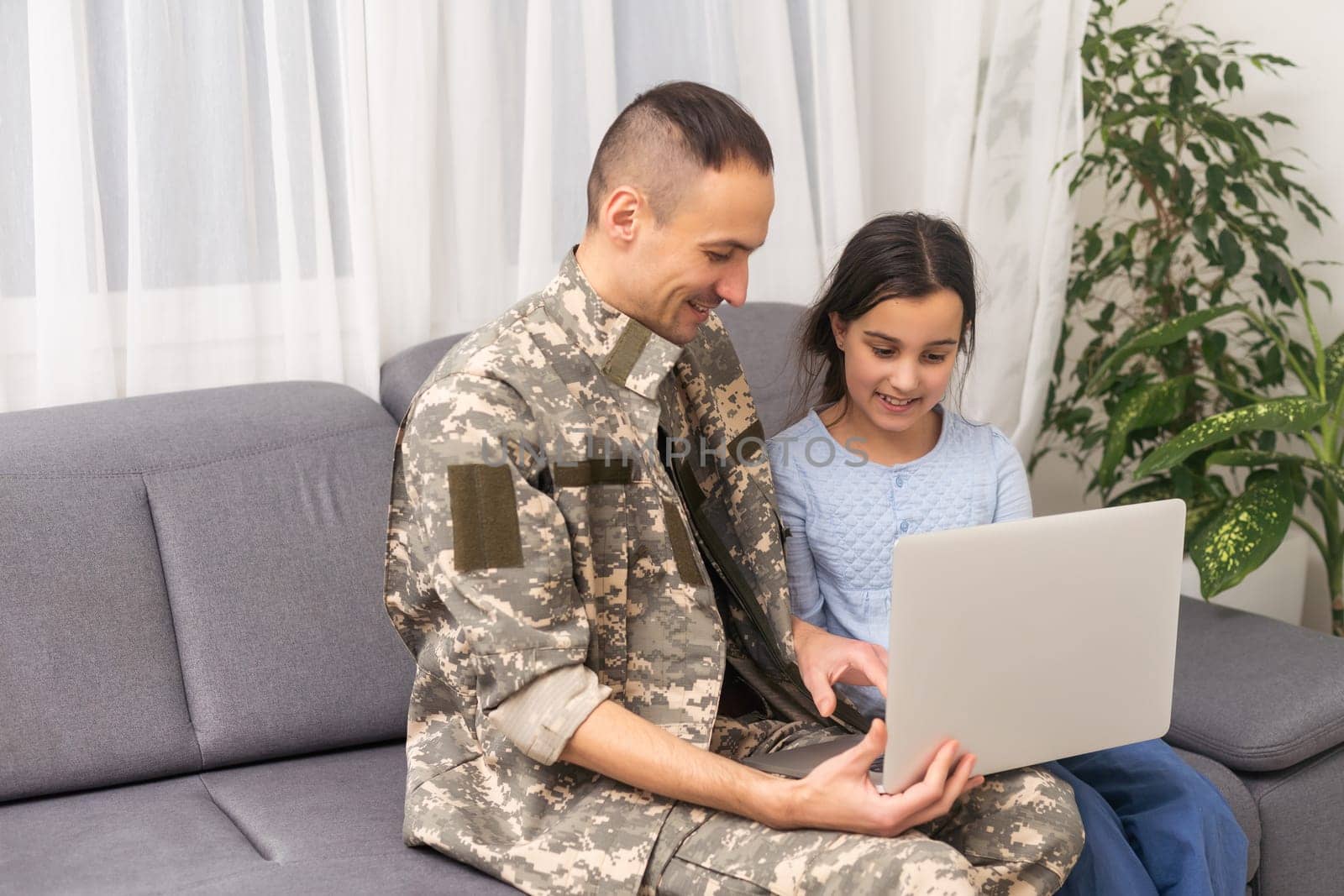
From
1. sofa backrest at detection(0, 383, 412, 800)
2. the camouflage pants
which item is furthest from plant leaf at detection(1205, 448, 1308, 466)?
sofa backrest at detection(0, 383, 412, 800)

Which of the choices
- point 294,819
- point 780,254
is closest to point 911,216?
point 780,254

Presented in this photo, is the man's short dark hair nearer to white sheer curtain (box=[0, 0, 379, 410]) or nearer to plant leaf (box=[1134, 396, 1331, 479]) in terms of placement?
white sheer curtain (box=[0, 0, 379, 410])

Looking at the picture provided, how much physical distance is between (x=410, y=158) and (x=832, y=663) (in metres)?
1.02

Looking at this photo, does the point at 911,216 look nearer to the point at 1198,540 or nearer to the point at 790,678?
the point at 790,678

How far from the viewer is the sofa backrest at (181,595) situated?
1.52 m

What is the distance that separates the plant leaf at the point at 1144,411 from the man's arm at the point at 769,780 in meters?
1.18

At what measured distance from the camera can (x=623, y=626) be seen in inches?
52.6

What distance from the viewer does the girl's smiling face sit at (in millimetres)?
1570

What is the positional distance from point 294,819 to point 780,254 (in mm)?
1323

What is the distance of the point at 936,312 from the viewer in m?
1.57

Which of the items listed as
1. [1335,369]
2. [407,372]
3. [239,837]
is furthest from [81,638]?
[1335,369]

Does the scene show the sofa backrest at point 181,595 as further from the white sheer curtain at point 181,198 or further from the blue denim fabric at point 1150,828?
the blue denim fabric at point 1150,828

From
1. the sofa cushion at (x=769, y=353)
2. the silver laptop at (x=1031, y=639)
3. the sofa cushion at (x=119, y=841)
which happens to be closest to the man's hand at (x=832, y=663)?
the silver laptop at (x=1031, y=639)

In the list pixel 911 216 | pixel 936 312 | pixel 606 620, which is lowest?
pixel 606 620
